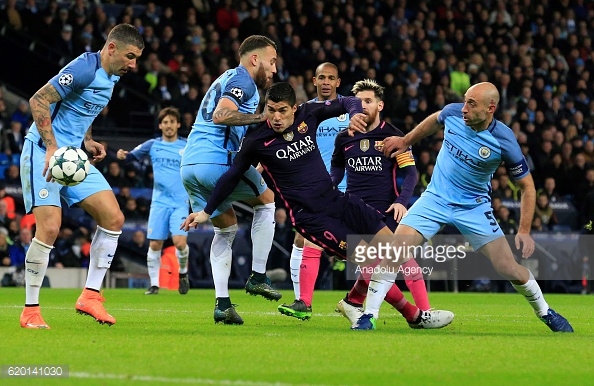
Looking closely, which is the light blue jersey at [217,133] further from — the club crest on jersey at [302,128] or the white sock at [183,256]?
the white sock at [183,256]

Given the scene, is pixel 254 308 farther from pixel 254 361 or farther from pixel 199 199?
pixel 254 361

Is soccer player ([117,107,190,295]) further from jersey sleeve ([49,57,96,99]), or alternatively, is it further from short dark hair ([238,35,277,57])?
jersey sleeve ([49,57,96,99])

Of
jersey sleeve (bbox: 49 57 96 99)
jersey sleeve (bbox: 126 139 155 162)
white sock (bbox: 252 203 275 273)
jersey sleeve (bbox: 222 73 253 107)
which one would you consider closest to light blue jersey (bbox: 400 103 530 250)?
white sock (bbox: 252 203 275 273)

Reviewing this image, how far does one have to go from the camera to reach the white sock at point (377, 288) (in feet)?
27.0

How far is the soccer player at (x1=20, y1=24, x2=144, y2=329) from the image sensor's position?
8023 mm

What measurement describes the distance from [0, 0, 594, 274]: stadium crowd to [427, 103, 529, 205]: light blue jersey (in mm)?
10125

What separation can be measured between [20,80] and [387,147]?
14696 millimetres

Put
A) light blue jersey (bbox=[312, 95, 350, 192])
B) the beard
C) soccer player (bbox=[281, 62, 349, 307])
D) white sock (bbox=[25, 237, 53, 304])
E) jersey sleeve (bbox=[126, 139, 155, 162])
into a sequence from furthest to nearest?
jersey sleeve (bbox=[126, 139, 155, 162]) → light blue jersey (bbox=[312, 95, 350, 192]) → soccer player (bbox=[281, 62, 349, 307]) → the beard → white sock (bbox=[25, 237, 53, 304])

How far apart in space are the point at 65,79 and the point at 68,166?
2.35ft

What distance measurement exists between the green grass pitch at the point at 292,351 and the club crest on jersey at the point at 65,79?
185 cm

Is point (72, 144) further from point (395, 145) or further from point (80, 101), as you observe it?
point (395, 145)

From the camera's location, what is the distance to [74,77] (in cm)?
804

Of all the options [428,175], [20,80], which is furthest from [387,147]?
[20,80]

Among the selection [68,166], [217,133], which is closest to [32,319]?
[68,166]
